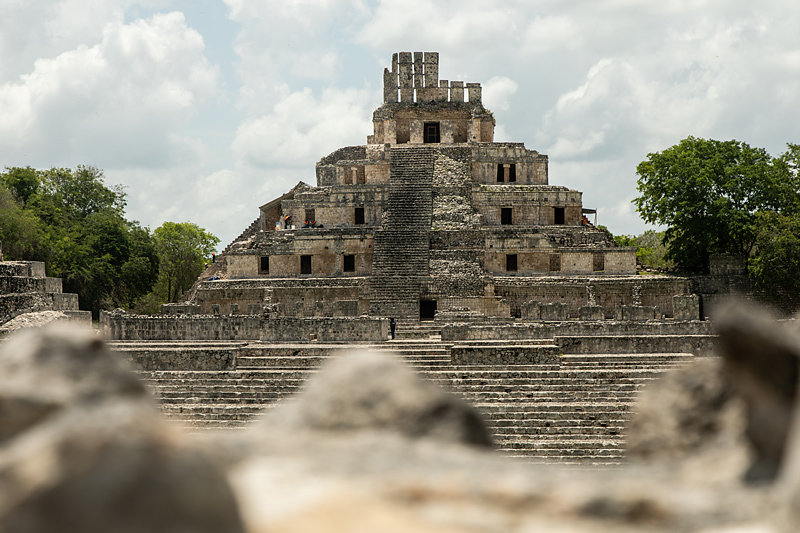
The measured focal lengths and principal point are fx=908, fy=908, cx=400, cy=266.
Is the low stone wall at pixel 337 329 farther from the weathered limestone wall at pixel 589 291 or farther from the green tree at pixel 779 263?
the green tree at pixel 779 263

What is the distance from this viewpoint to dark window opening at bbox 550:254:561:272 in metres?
32.5

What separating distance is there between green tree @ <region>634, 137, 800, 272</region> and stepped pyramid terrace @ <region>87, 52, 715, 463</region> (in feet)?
16.5

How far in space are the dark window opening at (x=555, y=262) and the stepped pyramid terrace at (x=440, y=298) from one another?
36 mm

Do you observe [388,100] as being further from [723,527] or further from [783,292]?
[723,527]

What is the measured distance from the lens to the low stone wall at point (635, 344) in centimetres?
2155

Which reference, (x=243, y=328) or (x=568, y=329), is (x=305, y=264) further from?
(x=568, y=329)

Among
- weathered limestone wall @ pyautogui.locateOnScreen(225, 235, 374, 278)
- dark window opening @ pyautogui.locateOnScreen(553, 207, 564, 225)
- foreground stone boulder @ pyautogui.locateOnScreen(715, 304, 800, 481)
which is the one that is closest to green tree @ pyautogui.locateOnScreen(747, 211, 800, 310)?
dark window opening @ pyautogui.locateOnScreen(553, 207, 564, 225)

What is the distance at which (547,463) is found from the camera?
15578mm

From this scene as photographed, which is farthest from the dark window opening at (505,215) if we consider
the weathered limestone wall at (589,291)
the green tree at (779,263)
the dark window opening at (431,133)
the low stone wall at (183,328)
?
the low stone wall at (183,328)

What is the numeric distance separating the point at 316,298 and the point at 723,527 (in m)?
27.6

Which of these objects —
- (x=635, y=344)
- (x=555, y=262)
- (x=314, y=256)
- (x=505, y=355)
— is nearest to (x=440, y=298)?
(x=555, y=262)

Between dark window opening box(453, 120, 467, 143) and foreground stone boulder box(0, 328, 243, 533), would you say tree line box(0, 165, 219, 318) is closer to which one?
dark window opening box(453, 120, 467, 143)

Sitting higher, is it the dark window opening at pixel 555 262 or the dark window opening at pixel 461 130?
the dark window opening at pixel 461 130

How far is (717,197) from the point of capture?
3684cm
